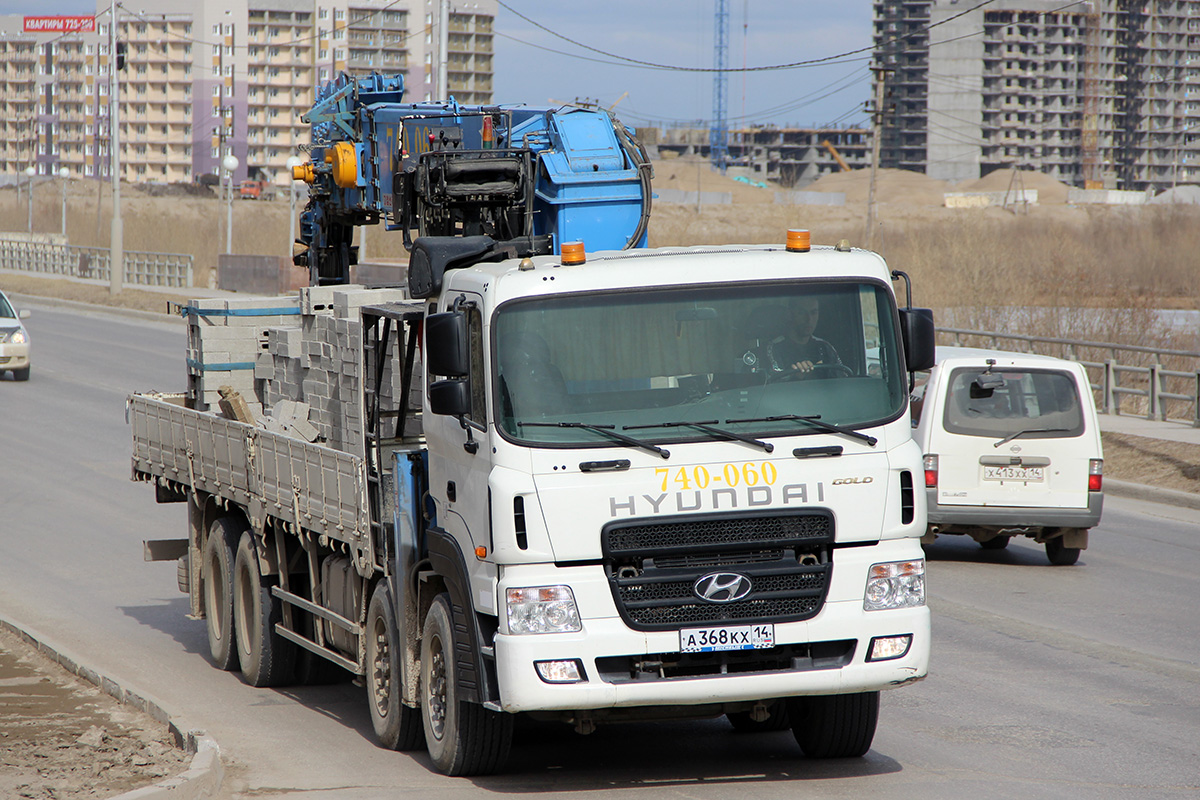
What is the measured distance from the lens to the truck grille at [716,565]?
6.49 meters

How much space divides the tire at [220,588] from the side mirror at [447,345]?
3.99m

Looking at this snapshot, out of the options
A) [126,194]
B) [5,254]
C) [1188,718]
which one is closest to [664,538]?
[1188,718]

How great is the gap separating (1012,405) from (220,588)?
24.1 ft

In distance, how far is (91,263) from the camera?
2340 inches

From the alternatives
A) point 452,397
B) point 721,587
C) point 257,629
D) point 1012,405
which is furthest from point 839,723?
point 1012,405

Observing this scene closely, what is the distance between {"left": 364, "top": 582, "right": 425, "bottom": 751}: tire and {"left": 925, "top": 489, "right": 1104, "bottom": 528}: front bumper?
6953mm

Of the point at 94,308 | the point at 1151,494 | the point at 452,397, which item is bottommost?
the point at 1151,494

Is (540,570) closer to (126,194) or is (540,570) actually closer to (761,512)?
(761,512)

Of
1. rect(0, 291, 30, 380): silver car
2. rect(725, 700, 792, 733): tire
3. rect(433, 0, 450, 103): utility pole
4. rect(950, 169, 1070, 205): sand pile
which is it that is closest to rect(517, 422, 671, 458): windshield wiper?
rect(725, 700, 792, 733): tire

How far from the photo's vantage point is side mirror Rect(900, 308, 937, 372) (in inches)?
279

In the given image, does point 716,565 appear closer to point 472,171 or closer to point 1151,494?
point 472,171

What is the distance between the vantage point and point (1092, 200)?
156 m

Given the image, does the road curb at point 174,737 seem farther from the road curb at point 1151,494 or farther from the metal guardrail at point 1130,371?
the metal guardrail at point 1130,371

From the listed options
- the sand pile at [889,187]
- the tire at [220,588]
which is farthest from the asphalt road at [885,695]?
the sand pile at [889,187]
